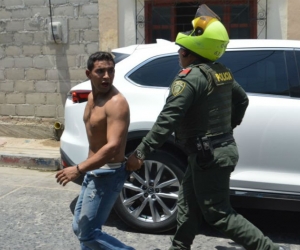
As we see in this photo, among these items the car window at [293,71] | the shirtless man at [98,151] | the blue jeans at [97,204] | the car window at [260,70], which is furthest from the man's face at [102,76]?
the car window at [293,71]

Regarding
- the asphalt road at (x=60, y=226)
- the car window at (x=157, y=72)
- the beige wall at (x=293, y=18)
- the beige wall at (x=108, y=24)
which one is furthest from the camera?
the beige wall at (x=108, y=24)

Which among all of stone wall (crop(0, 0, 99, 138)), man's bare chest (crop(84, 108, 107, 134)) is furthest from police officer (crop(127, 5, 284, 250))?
stone wall (crop(0, 0, 99, 138))

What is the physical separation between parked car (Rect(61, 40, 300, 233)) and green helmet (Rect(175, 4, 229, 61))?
112cm

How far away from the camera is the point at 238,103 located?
417 cm

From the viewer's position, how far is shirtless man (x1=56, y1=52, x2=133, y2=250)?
3535 mm

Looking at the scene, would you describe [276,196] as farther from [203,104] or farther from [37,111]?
[37,111]

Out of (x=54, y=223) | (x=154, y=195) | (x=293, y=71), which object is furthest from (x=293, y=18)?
(x=54, y=223)

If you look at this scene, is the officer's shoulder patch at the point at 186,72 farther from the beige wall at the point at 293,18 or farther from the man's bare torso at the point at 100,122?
the beige wall at the point at 293,18

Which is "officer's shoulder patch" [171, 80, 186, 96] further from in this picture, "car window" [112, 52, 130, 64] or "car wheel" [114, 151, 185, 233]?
"car window" [112, 52, 130, 64]

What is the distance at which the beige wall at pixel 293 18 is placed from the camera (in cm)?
830

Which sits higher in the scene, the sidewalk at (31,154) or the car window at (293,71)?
the car window at (293,71)

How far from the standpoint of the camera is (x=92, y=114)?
362 centimetres

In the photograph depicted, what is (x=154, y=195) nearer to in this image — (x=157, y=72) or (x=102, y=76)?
(x=157, y=72)

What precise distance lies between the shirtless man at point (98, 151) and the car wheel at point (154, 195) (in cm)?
128
